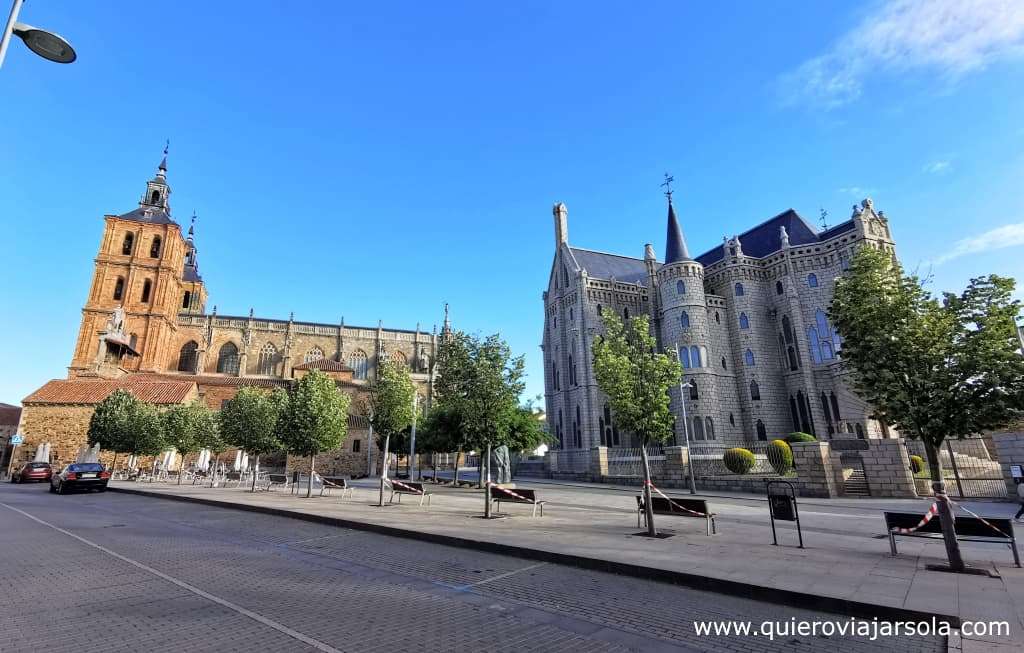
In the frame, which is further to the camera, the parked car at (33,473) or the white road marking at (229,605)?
the parked car at (33,473)

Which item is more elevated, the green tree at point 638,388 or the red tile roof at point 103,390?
the red tile roof at point 103,390

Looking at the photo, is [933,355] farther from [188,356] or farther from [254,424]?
[188,356]

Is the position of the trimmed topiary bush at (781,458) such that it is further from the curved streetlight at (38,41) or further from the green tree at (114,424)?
the green tree at (114,424)

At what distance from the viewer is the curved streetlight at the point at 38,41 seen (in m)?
6.01

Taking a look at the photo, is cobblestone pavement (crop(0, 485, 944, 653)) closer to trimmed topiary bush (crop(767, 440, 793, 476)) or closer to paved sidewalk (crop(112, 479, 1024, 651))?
paved sidewalk (crop(112, 479, 1024, 651))

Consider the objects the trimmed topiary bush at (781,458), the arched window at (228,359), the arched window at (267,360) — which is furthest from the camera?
the arched window at (267,360)

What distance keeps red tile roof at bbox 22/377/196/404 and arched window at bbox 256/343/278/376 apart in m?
12.3

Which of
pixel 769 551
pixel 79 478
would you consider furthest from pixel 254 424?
pixel 769 551

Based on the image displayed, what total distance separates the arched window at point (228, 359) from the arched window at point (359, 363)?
12407mm

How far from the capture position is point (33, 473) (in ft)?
98.9

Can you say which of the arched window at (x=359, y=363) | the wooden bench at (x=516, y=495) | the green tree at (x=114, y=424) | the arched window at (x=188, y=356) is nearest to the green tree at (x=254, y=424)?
the green tree at (x=114, y=424)

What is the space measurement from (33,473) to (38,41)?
122 ft

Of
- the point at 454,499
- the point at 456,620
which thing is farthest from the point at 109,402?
the point at 456,620

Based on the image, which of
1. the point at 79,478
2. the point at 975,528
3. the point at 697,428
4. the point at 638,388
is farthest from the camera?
the point at 697,428
